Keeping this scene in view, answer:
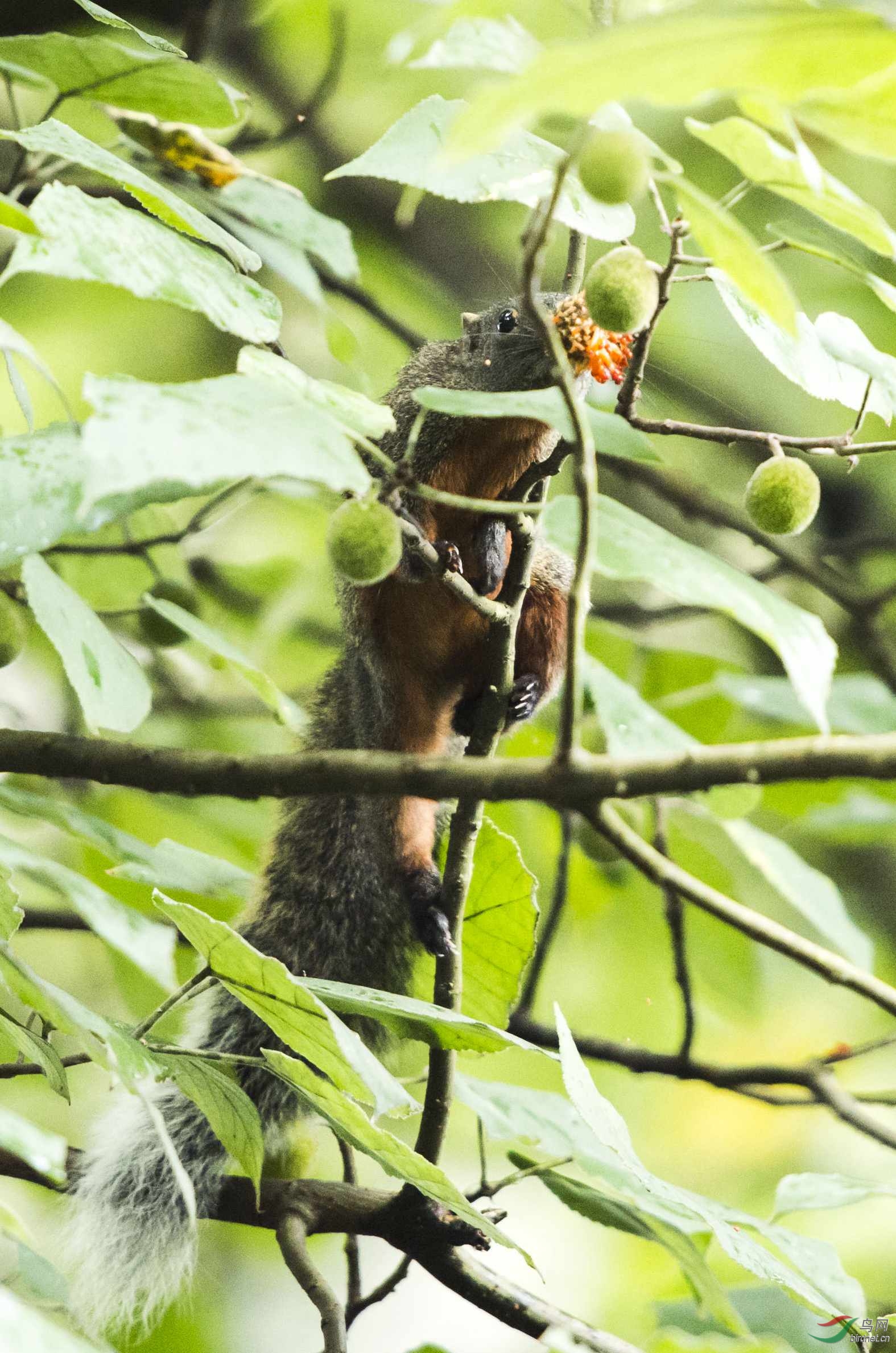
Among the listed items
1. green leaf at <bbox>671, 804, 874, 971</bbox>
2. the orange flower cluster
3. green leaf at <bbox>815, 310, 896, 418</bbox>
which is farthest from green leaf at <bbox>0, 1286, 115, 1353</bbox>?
green leaf at <bbox>671, 804, 874, 971</bbox>

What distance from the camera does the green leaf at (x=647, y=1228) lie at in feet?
2.89

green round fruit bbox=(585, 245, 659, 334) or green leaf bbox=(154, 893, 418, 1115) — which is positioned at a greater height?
green round fruit bbox=(585, 245, 659, 334)

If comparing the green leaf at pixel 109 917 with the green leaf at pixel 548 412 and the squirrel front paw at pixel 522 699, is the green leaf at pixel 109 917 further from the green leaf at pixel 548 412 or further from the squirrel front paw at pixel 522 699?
the squirrel front paw at pixel 522 699

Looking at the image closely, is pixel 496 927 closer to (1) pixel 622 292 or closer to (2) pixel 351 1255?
(2) pixel 351 1255

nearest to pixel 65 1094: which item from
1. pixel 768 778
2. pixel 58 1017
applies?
pixel 58 1017

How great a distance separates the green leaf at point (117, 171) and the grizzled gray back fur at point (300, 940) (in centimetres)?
59

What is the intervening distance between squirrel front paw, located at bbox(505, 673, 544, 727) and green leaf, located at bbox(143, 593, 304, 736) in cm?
52

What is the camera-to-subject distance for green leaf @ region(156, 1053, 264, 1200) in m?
0.86

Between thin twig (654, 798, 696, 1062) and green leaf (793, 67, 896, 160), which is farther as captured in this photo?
thin twig (654, 798, 696, 1062)

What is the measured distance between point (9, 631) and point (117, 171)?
51cm

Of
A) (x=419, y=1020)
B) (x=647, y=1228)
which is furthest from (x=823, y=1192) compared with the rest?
(x=419, y=1020)

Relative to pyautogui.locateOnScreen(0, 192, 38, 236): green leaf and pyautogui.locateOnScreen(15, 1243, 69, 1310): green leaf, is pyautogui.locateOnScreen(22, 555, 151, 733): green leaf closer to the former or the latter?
pyautogui.locateOnScreen(0, 192, 38, 236): green leaf

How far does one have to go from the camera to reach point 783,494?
2.72ft

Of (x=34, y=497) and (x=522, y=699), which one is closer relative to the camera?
(x=34, y=497)
